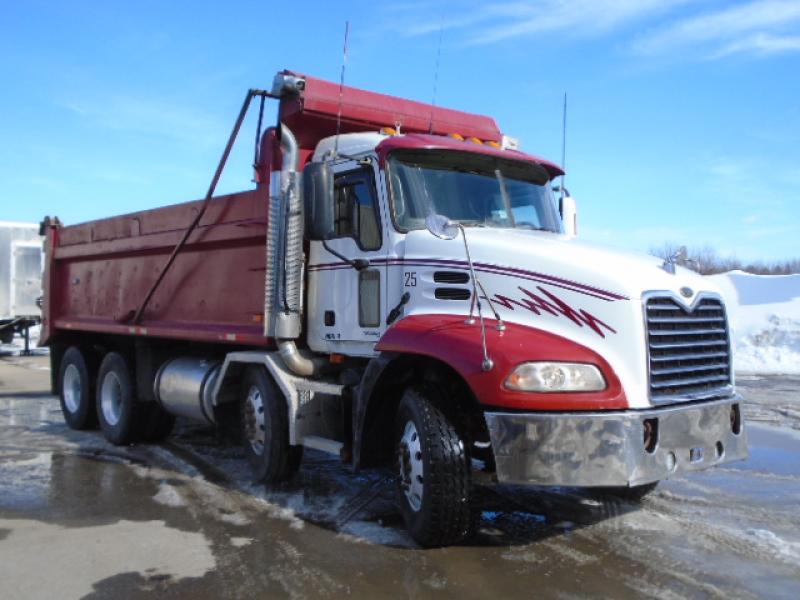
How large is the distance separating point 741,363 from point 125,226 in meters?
14.5

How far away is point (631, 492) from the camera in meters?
6.19

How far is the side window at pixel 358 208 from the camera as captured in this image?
19.1 feet

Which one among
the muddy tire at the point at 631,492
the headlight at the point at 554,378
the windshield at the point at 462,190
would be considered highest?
the windshield at the point at 462,190

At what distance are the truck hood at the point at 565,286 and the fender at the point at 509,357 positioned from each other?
0.09m

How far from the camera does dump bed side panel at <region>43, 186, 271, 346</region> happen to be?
7039 mm

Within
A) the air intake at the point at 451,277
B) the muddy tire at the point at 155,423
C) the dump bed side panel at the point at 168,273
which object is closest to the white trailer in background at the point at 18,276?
the dump bed side panel at the point at 168,273

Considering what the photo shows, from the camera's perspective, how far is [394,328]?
5297 millimetres

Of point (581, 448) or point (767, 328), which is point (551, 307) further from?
point (767, 328)

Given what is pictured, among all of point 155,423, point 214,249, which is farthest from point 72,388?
point 214,249

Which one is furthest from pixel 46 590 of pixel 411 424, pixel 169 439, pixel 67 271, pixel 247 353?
pixel 67 271

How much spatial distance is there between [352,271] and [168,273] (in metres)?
3.11

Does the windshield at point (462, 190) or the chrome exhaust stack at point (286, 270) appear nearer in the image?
the windshield at point (462, 190)

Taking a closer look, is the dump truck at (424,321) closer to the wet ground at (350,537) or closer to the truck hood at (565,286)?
the truck hood at (565,286)

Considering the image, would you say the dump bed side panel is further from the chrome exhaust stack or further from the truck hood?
the truck hood
